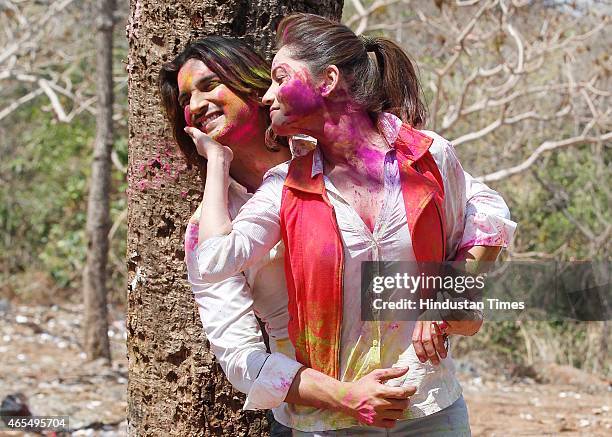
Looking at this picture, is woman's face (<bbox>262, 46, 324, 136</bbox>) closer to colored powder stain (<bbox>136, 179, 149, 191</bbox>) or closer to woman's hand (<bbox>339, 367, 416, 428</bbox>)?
woman's hand (<bbox>339, 367, 416, 428</bbox>)

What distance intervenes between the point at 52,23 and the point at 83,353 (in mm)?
4094

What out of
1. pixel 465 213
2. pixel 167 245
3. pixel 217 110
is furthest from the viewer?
pixel 167 245

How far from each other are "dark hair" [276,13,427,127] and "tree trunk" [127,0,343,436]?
2.28 feet

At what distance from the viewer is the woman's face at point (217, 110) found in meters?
2.10

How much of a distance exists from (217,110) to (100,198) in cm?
557

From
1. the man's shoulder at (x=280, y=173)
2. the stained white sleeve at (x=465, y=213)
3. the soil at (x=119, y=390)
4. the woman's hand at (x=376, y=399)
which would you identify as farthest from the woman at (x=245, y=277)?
the soil at (x=119, y=390)

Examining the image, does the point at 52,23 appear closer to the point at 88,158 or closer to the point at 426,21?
the point at 88,158

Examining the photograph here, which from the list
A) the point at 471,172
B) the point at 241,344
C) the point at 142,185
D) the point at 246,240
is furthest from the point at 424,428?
the point at 471,172

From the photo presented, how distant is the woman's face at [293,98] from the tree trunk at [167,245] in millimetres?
717

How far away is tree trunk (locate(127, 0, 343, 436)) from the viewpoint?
2.60 m

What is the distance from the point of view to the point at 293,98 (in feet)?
6.10

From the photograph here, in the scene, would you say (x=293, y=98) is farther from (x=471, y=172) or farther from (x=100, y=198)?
(x=471, y=172)

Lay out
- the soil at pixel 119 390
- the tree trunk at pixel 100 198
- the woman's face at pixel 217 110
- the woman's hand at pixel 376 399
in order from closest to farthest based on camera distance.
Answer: the woman's hand at pixel 376 399 → the woman's face at pixel 217 110 → the soil at pixel 119 390 → the tree trunk at pixel 100 198

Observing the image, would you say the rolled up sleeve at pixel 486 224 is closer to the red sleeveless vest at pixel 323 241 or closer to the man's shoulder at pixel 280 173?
the red sleeveless vest at pixel 323 241
